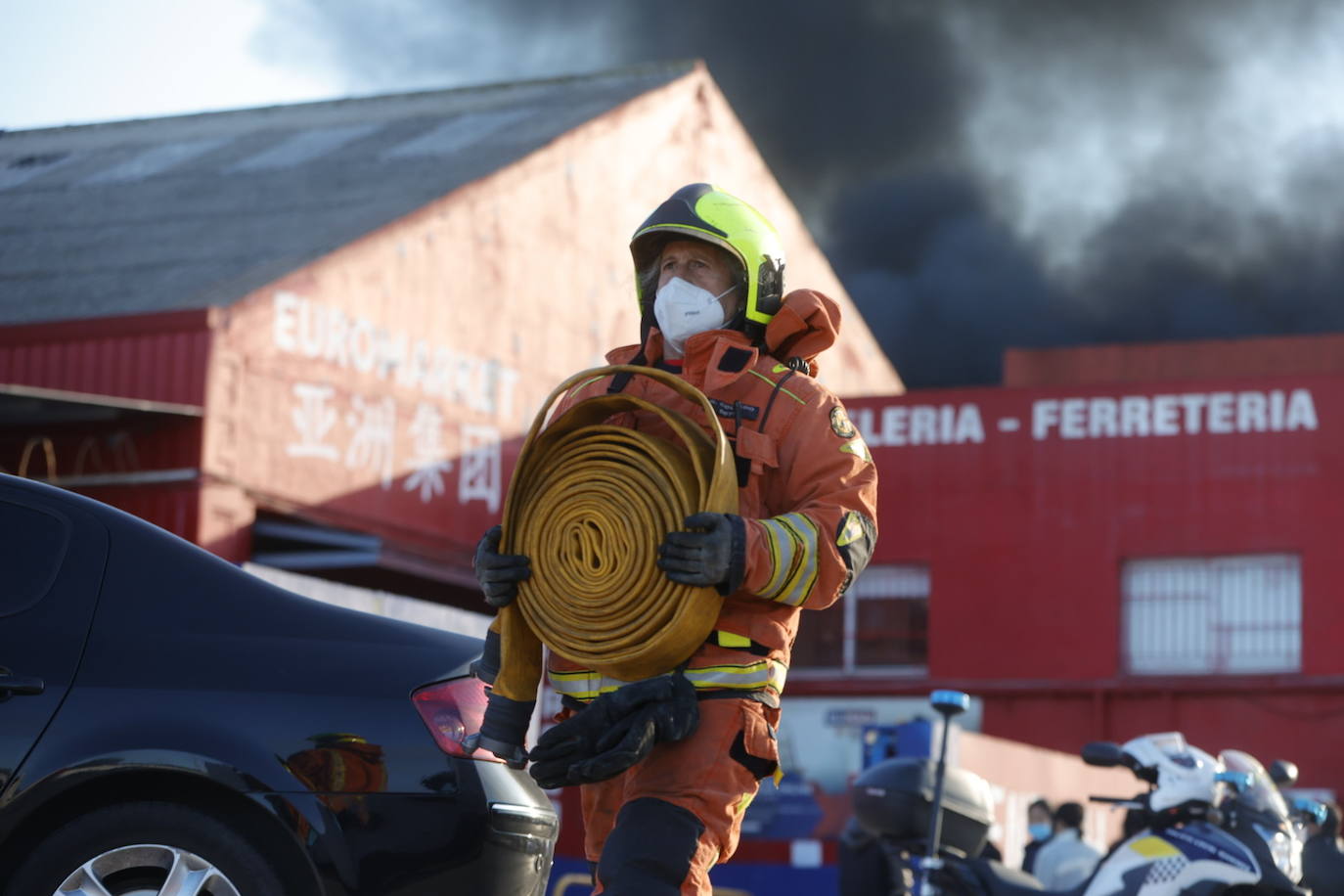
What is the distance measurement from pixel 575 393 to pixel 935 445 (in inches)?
893

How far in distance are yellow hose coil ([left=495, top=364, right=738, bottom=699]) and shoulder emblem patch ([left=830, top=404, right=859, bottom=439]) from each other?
11.7 inches

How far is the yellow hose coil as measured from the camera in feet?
14.0

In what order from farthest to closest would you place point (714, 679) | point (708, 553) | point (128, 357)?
1. point (128, 357)
2. point (714, 679)
3. point (708, 553)

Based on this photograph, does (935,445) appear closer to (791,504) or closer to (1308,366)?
(1308,366)

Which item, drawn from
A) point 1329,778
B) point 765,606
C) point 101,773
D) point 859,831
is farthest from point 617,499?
point 1329,778

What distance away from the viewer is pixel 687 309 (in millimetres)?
4773

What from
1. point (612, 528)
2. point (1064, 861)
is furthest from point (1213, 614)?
point (612, 528)

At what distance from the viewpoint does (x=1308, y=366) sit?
36.3 metres

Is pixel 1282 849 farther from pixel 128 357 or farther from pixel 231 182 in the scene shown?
pixel 231 182

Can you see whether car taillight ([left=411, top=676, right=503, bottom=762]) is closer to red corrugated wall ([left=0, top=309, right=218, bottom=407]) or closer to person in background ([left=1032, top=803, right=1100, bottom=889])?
person in background ([left=1032, top=803, right=1100, bottom=889])

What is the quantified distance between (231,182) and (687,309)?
87.6ft

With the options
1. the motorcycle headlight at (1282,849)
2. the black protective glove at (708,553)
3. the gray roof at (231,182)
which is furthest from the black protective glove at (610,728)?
the gray roof at (231,182)

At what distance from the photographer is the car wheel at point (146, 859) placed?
4.93 meters

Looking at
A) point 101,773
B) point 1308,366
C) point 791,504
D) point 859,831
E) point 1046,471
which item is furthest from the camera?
point 1308,366
